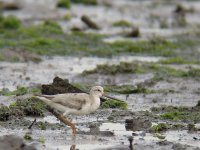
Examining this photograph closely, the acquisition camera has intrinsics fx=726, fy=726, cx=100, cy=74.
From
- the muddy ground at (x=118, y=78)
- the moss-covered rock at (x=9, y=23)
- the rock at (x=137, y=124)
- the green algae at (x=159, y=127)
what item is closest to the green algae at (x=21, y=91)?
the muddy ground at (x=118, y=78)

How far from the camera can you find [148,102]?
16500 millimetres

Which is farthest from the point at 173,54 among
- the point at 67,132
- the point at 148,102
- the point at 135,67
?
the point at 67,132

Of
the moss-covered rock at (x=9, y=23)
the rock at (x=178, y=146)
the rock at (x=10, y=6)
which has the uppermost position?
the rock at (x=10, y=6)

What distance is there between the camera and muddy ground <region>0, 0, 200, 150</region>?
1291 centimetres

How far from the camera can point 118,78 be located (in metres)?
19.9

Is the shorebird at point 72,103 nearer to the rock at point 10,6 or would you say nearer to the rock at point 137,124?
the rock at point 137,124

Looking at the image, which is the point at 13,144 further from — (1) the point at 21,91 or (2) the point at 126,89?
(2) the point at 126,89

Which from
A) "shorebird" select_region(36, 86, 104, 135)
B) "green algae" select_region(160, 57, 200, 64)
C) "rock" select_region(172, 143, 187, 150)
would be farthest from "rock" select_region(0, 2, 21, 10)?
"rock" select_region(172, 143, 187, 150)

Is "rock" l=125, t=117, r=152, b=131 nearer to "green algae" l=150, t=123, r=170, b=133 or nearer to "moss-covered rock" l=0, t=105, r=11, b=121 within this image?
"green algae" l=150, t=123, r=170, b=133

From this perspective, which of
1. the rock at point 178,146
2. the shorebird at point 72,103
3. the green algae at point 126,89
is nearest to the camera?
the rock at point 178,146

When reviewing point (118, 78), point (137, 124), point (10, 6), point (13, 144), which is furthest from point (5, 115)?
point (10, 6)

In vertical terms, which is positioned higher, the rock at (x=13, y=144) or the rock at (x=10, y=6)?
the rock at (x=10, y=6)

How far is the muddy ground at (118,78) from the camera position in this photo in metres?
12.9

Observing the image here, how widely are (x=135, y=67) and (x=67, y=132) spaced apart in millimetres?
8139
